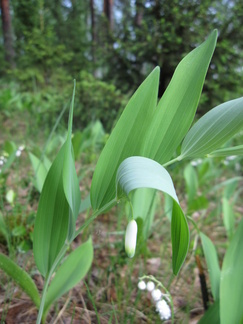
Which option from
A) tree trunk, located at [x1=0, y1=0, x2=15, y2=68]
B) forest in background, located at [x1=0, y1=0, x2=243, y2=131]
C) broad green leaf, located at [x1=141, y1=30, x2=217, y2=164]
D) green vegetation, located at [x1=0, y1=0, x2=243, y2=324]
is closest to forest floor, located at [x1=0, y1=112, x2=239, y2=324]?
green vegetation, located at [x1=0, y1=0, x2=243, y2=324]

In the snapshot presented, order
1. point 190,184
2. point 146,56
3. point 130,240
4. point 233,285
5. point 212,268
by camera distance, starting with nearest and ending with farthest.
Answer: point 130,240
point 233,285
point 212,268
point 190,184
point 146,56

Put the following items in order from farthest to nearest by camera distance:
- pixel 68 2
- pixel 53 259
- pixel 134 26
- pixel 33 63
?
pixel 68 2 < pixel 33 63 < pixel 134 26 < pixel 53 259

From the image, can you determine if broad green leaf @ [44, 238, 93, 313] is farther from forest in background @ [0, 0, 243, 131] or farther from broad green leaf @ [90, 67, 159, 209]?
forest in background @ [0, 0, 243, 131]

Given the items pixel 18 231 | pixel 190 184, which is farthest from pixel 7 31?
pixel 18 231

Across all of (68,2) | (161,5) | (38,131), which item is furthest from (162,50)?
(68,2)

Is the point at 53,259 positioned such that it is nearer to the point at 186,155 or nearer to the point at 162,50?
the point at 186,155

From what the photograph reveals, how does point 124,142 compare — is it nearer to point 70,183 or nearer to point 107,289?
point 70,183

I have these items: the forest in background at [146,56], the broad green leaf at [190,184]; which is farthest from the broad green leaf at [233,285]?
the forest in background at [146,56]
